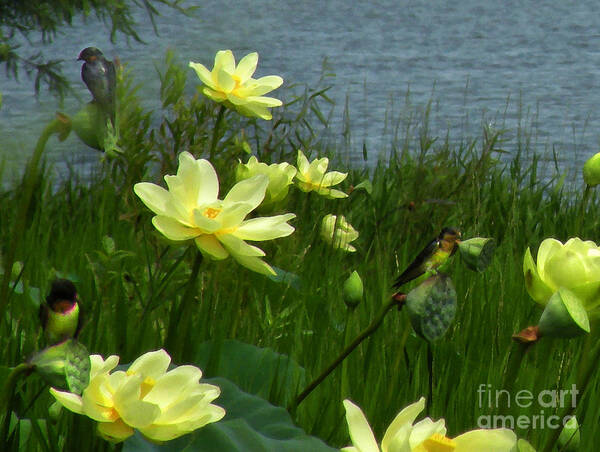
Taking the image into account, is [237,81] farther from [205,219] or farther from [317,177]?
[205,219]

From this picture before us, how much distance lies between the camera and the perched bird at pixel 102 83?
41 cm

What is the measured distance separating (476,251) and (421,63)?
5.79m

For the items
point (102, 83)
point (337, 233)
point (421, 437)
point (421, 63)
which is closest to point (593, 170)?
point (337, 233)

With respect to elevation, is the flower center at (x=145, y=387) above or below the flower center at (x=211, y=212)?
below

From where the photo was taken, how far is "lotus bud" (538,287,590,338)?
0.66m

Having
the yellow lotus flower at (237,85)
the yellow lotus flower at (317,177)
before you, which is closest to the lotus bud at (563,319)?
the yellow lotus flower at (237,85)

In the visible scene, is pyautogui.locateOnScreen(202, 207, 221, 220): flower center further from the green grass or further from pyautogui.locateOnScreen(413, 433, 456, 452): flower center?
pyautogui.locateOnScreen(413, 433, 456, 452): flower center

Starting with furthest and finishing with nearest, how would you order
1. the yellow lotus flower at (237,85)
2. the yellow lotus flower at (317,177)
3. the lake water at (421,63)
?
the yellow lotus flower at (317,177) → the yellow lotus flower at (237,85) → the lake water at (421,63)

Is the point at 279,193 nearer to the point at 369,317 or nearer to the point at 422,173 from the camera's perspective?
the point at 369,317

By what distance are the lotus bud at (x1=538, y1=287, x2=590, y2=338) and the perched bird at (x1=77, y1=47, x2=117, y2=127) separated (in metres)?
0.41

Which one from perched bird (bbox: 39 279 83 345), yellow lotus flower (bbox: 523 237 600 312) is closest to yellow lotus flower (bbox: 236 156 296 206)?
yellow lotus flower (bbox: 523 237 600 312)

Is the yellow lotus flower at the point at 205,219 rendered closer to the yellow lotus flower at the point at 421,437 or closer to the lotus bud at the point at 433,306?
the lotus bud at the point at 433,306

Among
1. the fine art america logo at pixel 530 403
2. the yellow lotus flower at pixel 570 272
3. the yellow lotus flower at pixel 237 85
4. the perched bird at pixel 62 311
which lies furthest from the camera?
the yellow lotus flower at pixel 237 85

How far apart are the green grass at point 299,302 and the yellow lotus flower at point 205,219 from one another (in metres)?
0.07
